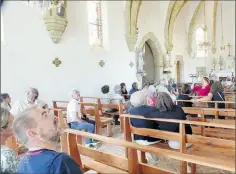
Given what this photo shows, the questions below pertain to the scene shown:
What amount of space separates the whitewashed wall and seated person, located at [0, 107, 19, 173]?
14.1ft

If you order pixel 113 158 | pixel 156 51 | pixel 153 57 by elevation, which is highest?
pixel 156 51

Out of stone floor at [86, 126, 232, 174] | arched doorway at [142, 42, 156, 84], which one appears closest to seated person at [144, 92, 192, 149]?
stone floor at [86, 126, 232, 174]

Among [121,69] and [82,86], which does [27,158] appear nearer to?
[82,86]

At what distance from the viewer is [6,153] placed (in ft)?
4.63

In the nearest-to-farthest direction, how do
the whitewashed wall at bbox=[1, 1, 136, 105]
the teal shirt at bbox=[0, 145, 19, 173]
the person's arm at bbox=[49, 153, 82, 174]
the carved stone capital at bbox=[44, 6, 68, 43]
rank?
the person's arm at bbox=[49, 153, 82, 174] < the teal shirt at bbox=[0, 145, 19, 173] < the whitewashed wall at bbox=[1, 1, 136, 105] < the carved stone capital at bbox=[44, 6, 68, 43]

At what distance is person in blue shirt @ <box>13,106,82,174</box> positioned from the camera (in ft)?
4.17

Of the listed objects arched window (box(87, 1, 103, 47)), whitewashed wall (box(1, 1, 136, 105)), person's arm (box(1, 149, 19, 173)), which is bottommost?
person's arm (box(1, 149, 19, 173))

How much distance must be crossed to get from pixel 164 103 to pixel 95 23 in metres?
6.20

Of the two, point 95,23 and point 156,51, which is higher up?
point 95,23

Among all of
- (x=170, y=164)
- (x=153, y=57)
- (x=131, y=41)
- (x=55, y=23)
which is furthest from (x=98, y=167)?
(x=153, y=57)

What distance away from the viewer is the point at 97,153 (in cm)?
238

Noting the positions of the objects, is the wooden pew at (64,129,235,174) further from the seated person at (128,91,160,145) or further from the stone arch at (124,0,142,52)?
the stone arch at (124,0,142,52)

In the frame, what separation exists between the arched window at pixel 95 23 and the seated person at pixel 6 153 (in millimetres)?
6850

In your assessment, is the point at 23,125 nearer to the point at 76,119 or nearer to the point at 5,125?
the point at 5,125
